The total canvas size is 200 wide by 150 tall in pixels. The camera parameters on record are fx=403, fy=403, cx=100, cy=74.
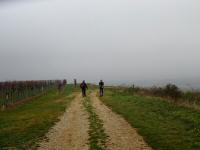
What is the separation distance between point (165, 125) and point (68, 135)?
263 inches

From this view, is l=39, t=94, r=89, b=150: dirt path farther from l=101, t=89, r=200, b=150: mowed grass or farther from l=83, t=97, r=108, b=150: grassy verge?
l=101, t=89, r=200, b=150: mowed grass

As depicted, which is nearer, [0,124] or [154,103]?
[0,124]

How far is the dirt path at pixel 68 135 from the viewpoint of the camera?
774 inches

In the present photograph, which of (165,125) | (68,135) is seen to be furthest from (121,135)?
(165,125)

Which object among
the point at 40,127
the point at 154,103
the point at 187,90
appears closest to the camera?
the point at 40,127

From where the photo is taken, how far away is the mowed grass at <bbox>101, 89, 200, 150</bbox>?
19.8 metres

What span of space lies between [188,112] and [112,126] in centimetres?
863

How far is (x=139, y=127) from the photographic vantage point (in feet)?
82.4

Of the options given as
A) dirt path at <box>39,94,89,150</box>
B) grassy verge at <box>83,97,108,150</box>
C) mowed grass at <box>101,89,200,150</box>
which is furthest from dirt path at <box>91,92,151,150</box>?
dirt path at <box>39,94,89,150</box>

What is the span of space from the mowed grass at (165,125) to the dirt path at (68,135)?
10.7ft

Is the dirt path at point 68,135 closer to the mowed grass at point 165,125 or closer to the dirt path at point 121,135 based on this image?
the dirt path at point 121,135

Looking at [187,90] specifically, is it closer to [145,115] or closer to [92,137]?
[145,115]

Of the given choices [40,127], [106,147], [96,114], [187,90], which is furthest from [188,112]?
[187,90]

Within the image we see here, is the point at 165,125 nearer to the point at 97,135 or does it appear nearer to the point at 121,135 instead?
the point at 121,135
